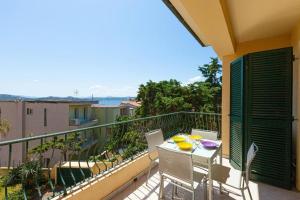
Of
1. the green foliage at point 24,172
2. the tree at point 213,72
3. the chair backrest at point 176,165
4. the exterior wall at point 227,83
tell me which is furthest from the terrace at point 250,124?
the tree at point 213,72

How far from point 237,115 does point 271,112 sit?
599 mm

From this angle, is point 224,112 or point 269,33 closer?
point 269,33

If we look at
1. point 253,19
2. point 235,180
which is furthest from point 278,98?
point 235,180

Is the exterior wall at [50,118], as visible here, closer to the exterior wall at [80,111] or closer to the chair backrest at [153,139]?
the exterior wall at [80,111]

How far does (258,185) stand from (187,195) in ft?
3.94

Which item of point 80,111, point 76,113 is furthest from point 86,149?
point 80,111

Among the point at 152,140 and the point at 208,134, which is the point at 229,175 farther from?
the point at 152,140

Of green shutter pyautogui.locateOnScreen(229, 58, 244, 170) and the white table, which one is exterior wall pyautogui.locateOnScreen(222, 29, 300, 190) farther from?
the white table

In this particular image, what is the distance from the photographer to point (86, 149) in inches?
112

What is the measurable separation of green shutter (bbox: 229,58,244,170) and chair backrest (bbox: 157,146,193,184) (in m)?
1.67

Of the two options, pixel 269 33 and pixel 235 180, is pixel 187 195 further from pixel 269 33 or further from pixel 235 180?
pixel 269 33

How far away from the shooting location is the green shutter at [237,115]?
327 cm

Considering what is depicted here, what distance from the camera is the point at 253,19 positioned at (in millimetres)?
2750

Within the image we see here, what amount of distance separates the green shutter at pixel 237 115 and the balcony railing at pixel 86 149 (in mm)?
1455
